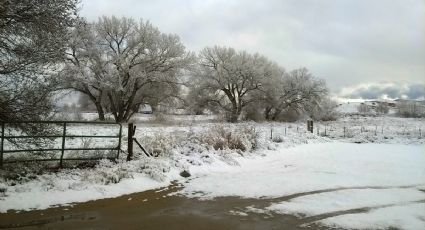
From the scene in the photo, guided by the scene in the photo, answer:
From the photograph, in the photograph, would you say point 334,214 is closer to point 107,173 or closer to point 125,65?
point 107,173

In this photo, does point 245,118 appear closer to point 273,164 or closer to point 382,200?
point 273,164

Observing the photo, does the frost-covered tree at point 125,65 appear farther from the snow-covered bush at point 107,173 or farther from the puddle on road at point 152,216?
the puddle on road at point 152,216

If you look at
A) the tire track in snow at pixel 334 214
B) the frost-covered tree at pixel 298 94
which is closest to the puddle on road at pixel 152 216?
the tire track in snow at pixel 334 214

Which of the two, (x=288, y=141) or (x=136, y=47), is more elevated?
(x=136, y=47)

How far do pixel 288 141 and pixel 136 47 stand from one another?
77.5ft

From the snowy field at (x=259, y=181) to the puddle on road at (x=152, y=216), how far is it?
44 cm

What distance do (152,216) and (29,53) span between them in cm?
585

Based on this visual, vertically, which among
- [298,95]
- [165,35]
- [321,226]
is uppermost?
[165,35]

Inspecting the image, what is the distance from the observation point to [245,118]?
5594cm

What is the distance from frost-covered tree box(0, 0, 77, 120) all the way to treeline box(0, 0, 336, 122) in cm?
3

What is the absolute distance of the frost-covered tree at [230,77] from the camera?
55188 mm

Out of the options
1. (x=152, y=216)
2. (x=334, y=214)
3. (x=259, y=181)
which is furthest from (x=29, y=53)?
(x=334, y=214)

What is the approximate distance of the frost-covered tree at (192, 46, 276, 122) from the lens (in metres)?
55.2

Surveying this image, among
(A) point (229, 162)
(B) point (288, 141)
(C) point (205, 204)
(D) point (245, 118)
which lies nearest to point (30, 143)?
(C) point (205, 204)
